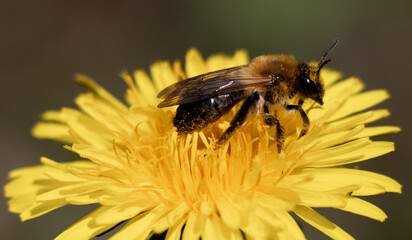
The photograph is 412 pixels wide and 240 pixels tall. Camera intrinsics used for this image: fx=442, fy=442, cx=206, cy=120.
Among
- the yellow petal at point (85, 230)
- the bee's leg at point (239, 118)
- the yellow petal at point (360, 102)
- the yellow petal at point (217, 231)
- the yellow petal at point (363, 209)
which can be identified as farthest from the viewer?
the yellow petal at point (360, 102)

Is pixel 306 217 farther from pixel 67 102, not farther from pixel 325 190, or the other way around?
pixel 67 102

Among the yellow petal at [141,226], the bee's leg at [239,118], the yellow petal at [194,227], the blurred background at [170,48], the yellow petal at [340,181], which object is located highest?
the blurred background at [170,48]

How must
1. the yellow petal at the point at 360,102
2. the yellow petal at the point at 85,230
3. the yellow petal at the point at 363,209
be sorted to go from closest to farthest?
the yellow petal at the point at 363,209 < the yellow petal at the point at 85,230 < the yellow petal at the point at 360,102

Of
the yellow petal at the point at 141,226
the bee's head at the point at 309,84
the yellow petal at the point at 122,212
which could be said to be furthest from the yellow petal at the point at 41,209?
the bee's head at the point at 309,84

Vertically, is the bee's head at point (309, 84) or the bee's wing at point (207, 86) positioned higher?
the bee's wing at point (207, 86)

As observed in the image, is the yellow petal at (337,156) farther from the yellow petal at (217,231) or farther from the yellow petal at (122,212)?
the yellow petal at (122,212)

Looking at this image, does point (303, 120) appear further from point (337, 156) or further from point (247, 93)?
point (247, 93)

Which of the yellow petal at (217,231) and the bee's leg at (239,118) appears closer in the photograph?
the yellow petal at (217,231)

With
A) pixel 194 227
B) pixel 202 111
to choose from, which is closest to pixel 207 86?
pixel 202 111
